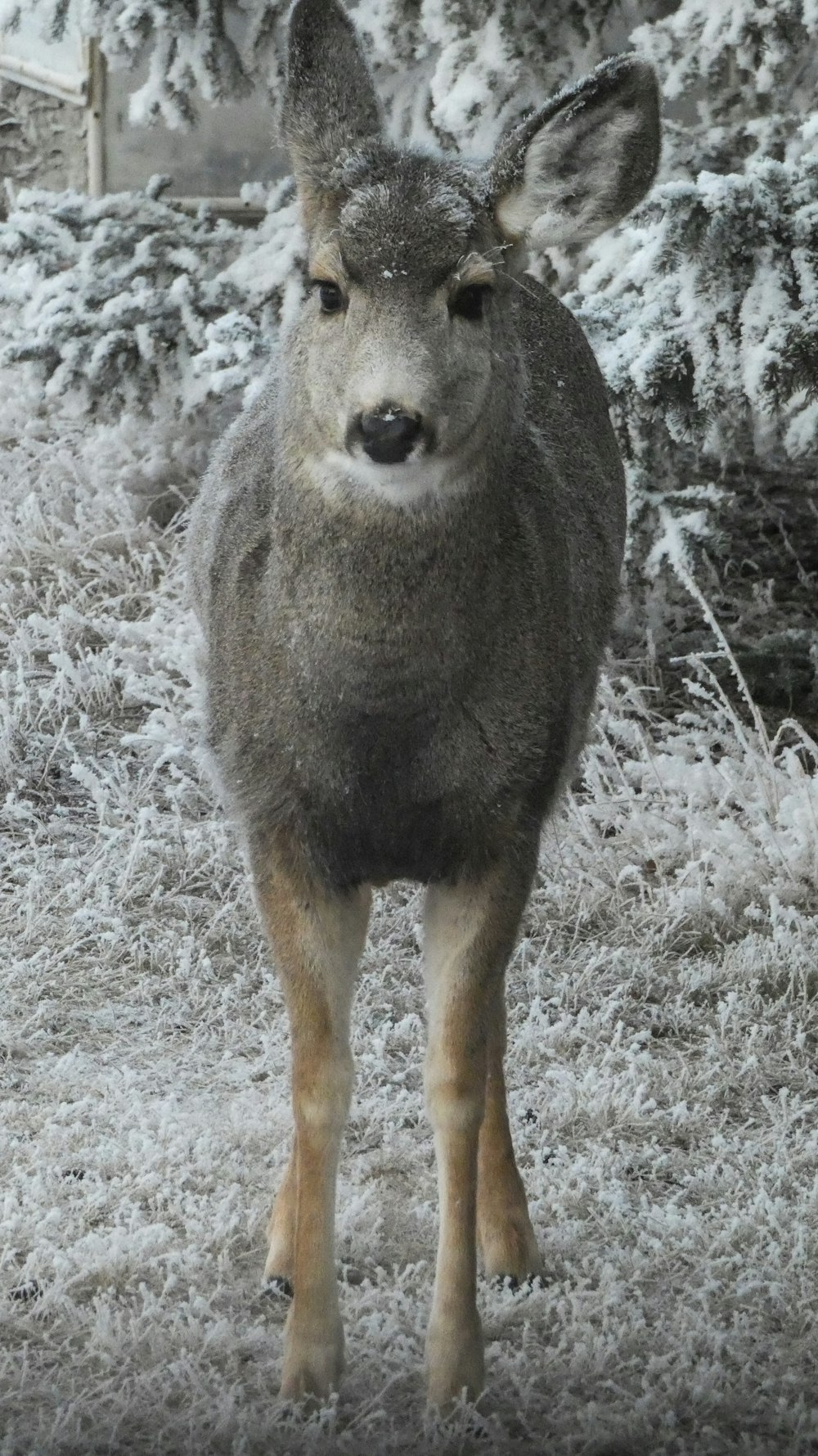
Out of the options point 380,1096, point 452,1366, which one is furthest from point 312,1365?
Answer: point 380,1096

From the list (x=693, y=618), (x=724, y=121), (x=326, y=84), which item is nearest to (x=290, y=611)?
(x=326, y=84)

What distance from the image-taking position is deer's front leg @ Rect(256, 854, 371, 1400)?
3.15m

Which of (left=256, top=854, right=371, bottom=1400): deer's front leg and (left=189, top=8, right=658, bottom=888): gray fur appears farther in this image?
(left=256, top=854, right=371, bottom=1400): deer's front leg

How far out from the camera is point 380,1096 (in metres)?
4.29

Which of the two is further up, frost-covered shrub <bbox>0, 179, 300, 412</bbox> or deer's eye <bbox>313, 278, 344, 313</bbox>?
frost-covered shrub <bbox>0, 179, 300, 412</bbox>

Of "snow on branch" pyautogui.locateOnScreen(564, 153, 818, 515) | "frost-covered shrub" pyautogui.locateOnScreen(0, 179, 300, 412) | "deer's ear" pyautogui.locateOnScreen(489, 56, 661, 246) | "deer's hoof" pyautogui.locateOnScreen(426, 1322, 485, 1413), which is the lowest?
"deer's hoof" pyautogui.locateOnScreen(426, 1322, 485, 1413)

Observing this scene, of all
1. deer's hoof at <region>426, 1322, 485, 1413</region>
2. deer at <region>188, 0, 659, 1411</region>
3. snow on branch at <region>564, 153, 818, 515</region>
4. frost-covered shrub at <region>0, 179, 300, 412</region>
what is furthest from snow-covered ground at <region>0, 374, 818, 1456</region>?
snow on branch at <region>564, 153, 818, 515</region>

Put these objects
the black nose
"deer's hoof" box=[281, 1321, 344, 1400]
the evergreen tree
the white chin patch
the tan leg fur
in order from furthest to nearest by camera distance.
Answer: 1. the evergreen tree
2. the tan leg fur
3. "deer's hoof" box=[281, 1321, 344, 1400]
4. the white chin patch
5. the black nose

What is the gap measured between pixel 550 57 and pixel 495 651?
12.9ft

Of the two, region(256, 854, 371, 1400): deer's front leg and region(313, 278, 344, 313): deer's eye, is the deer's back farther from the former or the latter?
region(313, 278, 344, 313): deer's eye

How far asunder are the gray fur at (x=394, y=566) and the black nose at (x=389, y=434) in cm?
5

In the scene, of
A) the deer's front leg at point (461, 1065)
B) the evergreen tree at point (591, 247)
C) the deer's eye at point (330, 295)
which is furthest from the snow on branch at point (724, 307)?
the deer's front leg at point (461, 1065)

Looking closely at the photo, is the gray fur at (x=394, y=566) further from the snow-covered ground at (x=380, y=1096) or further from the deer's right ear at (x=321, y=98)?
the snow-covered ground at (x=380, y=1096)

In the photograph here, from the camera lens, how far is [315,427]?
301 centimetres
